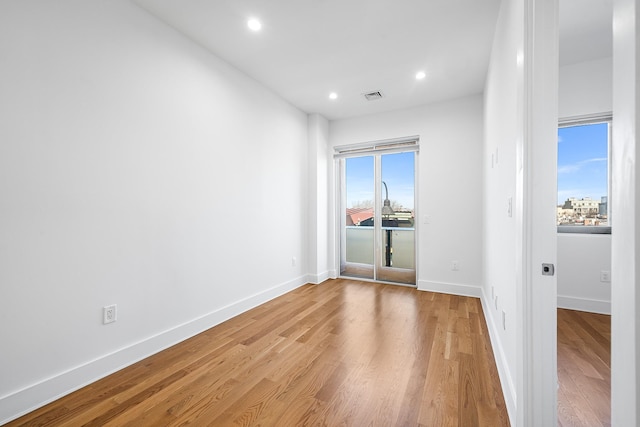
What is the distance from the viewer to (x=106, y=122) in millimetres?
1919

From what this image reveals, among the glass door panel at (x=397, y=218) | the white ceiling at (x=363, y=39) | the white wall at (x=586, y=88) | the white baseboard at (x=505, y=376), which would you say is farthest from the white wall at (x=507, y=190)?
the glass door panel at (x=397, y=218)

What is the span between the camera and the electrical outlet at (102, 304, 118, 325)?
1896 mm

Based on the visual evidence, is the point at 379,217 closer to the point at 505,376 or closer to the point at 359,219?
the point at 359,219

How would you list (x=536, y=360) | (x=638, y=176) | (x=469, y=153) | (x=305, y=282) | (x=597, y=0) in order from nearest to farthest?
(x=638, y=176)
(x=536, y=360)
(x=597, y=0)
(x=469, y=153)
(x=305, y=282)

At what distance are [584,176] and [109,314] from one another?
478 centimetres

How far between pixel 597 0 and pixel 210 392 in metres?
3.99

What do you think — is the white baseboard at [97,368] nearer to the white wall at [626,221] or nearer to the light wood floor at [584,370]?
the white wall at [626,221]

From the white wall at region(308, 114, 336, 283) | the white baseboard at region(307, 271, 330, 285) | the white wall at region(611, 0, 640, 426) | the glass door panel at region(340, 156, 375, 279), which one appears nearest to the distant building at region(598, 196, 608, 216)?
the glass door panel at region(340, 156, 375, 279)

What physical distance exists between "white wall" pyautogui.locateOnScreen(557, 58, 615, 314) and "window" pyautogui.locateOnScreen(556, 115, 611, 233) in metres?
0.12

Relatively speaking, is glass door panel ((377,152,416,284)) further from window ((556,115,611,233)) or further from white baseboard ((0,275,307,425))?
white baseboard ((0,275,307,425))

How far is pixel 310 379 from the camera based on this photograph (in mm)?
1864

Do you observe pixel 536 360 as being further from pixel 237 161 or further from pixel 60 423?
pixel 237 161

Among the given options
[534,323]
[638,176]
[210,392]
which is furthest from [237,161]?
[638,176]

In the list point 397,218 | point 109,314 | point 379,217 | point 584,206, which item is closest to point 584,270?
point 584,206
